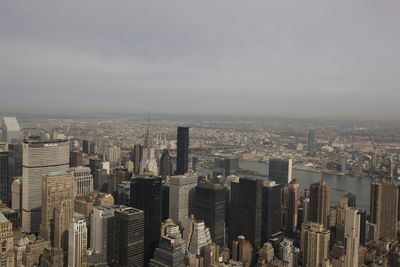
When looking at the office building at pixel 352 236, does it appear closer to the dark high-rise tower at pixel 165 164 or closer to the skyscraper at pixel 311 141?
the skyscraper at pixel 311 141

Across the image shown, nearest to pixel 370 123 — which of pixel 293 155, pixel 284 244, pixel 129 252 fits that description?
pixel 293 155

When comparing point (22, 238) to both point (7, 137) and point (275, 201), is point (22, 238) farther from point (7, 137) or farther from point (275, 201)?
point (275, 201)

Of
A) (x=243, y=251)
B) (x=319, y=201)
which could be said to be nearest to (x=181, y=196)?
(x=243, y=251)

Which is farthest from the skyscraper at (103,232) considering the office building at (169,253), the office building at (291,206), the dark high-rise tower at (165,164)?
the office building at (291,206)

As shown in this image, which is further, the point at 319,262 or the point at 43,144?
the point at 43,144

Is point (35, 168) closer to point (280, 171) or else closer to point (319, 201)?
point (280, 171)

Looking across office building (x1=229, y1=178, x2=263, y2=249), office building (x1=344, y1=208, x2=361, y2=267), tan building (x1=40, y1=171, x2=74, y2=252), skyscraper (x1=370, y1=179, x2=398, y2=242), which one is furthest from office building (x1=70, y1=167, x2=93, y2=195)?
skyscraper (x1=370, y1=179, x2=398, y2=242)

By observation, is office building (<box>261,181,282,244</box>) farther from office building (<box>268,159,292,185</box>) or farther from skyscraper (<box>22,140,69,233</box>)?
skyscraper (<box>22,140,69,233</box>)
